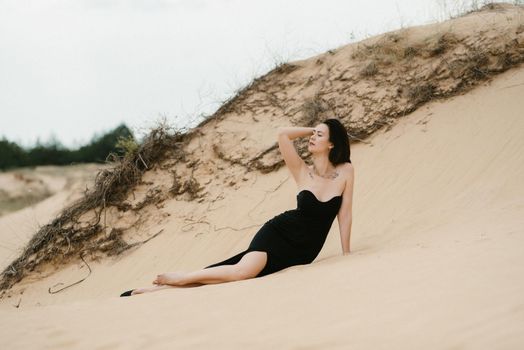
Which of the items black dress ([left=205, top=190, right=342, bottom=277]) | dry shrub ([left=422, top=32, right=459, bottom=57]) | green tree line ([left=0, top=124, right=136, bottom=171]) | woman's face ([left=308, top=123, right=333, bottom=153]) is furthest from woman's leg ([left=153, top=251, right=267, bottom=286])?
green tree line ([left=0, top=124, right=136, bottom=171])

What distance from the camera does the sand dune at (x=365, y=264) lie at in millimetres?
2406

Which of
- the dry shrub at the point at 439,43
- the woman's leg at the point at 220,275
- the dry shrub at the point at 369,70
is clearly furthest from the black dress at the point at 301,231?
the dry shrub at the point at 439,43

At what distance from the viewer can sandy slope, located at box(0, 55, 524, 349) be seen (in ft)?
7.82

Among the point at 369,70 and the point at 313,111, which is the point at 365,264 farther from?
the point at 369,70

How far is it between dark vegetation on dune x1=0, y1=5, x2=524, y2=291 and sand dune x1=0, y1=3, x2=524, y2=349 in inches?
8.3

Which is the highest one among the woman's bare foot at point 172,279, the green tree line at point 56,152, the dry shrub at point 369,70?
the dry shrub at point 369,70

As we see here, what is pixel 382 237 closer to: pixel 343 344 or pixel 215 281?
pixel 215 281

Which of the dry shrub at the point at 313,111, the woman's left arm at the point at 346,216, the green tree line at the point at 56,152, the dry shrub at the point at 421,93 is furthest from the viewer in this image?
the green tree line at the point at 56,152

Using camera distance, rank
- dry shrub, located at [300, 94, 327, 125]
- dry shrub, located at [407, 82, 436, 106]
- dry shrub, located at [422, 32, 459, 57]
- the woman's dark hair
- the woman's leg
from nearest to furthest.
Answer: the woman's leg
the woman's dark hair
dry shrub, located at [407, 82, 436, 106]
dry shrub, located at [422, 32, 459, 57]
dry shrub, located at [300, 94, 327, 125]

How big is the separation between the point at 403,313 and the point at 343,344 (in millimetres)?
405

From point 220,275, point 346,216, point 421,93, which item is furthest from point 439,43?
point 220,275

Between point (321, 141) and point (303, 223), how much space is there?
34.6 inches

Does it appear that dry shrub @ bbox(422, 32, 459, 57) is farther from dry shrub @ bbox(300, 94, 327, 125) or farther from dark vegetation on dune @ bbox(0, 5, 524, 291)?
dry shrub @ bbox(300, 94, 327, 125)

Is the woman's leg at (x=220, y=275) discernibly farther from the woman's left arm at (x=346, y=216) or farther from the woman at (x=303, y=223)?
the woman's left arm at (x=346, y=216)
